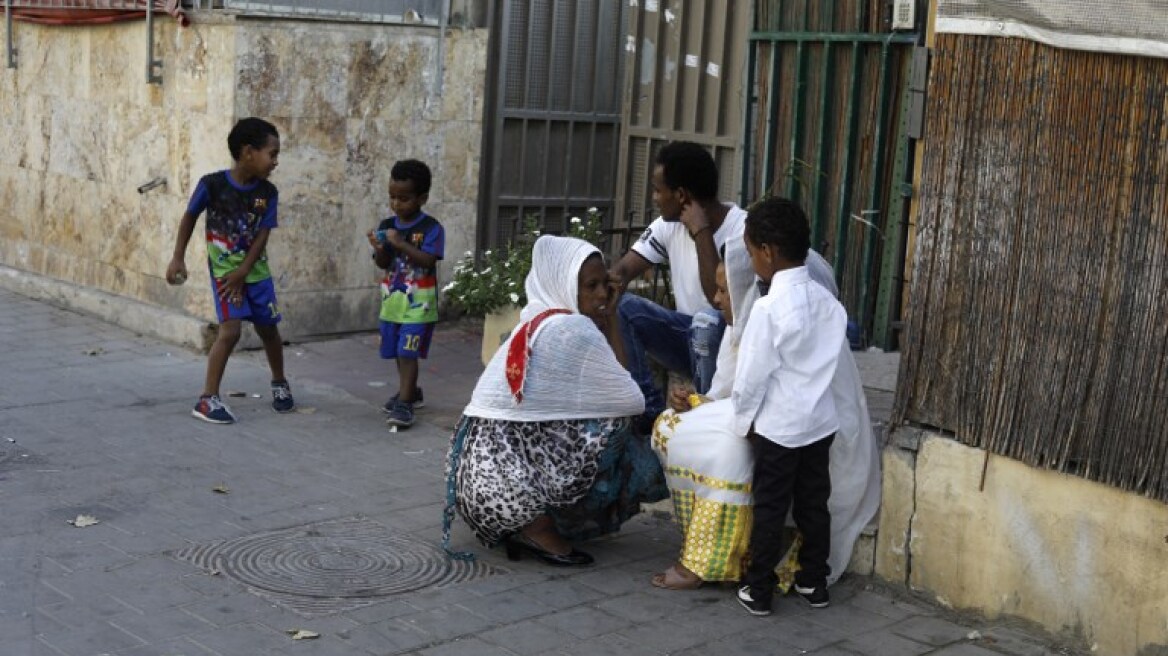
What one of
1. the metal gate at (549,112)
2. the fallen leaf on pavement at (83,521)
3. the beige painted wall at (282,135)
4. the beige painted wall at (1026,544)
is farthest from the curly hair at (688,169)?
the metal gate at (549,112)

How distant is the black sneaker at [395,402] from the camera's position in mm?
8344

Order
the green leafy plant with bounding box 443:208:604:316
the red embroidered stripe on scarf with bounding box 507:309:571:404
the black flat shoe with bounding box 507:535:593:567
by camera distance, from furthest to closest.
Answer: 1. the green leafy plant with bounding box 443:208:604:316
2. the black flat shoe with bounding box 507:535:593:567
3. the red embroidered stripe on scarf with bounding box 507:309:571:404

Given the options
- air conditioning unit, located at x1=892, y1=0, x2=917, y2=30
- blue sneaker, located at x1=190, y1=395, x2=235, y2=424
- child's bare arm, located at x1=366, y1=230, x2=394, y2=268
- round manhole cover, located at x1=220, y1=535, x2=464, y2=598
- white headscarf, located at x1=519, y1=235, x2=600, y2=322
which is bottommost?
round manhole cover, located at x1=220, y1=535, x2=464, y2=598

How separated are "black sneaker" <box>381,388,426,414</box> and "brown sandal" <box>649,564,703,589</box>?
8.70ft

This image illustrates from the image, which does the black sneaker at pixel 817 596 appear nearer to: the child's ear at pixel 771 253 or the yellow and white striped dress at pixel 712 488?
the yellow and white striped dress at pixel 712 488

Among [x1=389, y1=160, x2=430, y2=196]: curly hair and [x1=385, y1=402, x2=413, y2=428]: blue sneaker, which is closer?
[x1=389, y1=160, x2=430, y2=196]: curly hair

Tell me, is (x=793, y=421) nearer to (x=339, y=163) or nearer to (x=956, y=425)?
(x=956, y=425)

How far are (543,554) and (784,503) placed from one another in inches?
42.0

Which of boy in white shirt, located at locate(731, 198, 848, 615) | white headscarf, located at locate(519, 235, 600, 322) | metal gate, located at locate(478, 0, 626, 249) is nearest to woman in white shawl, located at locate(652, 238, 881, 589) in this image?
boy in white shirt, located at locate(731, 198, 848, 615)

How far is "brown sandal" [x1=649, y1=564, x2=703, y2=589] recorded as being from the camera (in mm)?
5977

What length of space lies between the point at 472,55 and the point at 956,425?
5.69 metres

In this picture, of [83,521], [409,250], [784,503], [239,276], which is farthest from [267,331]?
[784,503]

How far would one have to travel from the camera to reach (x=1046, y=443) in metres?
5.42

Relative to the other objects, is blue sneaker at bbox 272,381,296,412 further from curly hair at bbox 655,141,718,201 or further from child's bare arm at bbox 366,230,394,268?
curly hair at bbox 655,141,718,201
